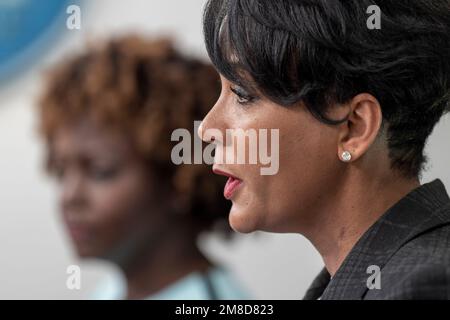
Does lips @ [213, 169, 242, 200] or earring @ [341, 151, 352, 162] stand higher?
earring @ [341, 151, 352, 162]

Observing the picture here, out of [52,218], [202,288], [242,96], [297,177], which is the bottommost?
[202,288]

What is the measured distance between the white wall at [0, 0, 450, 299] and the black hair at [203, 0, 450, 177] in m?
1.53

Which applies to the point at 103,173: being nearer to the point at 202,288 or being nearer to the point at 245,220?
the point at 202,288

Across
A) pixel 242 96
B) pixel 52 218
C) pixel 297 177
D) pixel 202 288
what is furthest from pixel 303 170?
pixel 52 218

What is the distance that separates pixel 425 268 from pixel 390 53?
0.96ft

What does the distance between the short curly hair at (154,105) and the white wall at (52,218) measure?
11.8 inches

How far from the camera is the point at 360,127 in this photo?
107 cm

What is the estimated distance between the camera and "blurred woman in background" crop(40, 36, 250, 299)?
2.21 meters

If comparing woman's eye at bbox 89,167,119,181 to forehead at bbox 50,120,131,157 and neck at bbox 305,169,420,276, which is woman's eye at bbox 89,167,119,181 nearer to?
forehead at bbox 50,120,131,157

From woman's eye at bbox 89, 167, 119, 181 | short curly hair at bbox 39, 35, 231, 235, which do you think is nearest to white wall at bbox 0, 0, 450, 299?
short curly hair at bbox 39, 35, 231, 235

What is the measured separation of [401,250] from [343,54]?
262 mm

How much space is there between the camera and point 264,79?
106 centimetres
